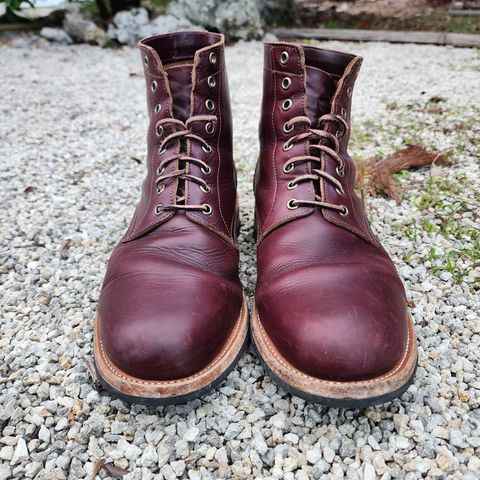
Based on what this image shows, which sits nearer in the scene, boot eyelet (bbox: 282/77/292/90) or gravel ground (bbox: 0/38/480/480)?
gravel ground (bbox: 0/38/480/480)

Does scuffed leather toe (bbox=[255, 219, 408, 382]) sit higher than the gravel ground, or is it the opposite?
scuffed leather toe (bbox=[255, 219, 408, 382])

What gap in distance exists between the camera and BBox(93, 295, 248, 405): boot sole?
1.07 metres

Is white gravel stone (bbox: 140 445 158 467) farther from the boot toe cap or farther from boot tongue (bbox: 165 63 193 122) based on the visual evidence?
boot tongue (bbox: 165 63 193 122)

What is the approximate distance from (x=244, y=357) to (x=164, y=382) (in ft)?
1.03

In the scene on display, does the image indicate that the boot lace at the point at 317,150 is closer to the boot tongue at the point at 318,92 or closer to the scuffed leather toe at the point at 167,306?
the boot tongue at the point at 318,92

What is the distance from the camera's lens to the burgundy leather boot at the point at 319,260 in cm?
105

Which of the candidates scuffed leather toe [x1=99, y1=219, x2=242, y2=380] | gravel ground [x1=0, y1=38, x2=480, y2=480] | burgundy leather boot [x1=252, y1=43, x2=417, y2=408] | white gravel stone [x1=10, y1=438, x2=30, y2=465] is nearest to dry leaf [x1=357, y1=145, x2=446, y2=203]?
gravel ground [x1=0, y1=38, x2=480, y2=480]

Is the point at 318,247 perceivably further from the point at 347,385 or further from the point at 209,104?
the point at 209,104

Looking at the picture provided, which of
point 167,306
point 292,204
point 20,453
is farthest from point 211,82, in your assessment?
point 20,453

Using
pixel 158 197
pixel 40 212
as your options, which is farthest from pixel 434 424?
pixel 40 212

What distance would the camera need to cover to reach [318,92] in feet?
4.50

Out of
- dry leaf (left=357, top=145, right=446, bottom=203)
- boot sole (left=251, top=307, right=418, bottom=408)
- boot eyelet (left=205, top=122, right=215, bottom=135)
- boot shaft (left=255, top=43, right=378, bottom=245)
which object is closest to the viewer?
boot sole (left=251, top=307, right=418, bottom=408)

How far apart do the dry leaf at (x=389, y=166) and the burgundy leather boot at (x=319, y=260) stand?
77 centimetres

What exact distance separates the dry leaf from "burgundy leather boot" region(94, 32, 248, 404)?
0.87 metres
